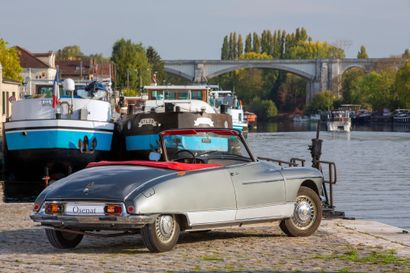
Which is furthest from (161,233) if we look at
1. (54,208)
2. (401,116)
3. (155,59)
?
(401,116)

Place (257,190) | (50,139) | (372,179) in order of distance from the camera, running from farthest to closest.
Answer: (372,179)
(50,139)
(257,190)

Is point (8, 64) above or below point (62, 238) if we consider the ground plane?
above

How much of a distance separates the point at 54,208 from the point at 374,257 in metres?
3.64

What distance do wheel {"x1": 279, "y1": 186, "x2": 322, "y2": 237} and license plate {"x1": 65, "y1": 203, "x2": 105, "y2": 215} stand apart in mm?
2919

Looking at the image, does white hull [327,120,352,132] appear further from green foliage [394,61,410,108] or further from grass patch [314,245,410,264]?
grass patch [314,245,410,264]

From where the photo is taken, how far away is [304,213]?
1447cm

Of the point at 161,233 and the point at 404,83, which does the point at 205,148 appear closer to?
the point at 161,233

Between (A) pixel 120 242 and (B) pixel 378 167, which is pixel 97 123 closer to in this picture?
(B) pixel 378 167

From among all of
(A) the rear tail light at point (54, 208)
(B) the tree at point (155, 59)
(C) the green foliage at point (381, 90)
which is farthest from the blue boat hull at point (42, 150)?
(C) the green foliage at point (381, 90)

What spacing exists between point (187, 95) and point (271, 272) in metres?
38.9

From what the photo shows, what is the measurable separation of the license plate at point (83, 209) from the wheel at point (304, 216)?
9.58ft

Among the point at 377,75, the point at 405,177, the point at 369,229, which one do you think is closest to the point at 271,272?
the point at 369,229

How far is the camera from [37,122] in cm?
3728

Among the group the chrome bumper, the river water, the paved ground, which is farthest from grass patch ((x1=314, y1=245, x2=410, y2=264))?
the river water
